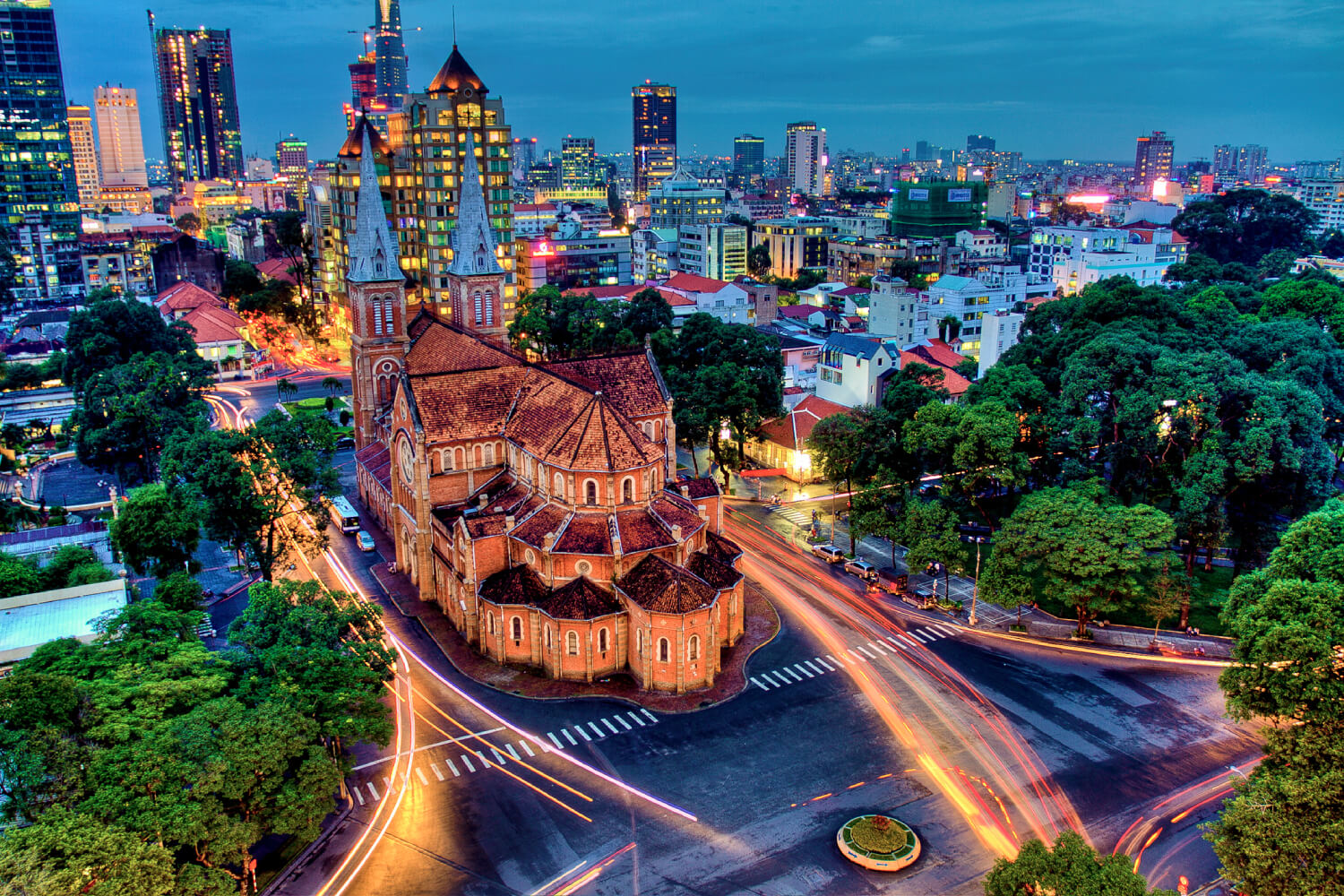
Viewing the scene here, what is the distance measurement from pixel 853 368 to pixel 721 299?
46467mm

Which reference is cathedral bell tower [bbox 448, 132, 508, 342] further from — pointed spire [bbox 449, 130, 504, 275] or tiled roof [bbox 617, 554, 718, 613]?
tiled roof [bbox 617, 554, 718, 613]

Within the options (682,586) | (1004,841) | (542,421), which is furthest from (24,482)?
(1004,841)

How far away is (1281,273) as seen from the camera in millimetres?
153125

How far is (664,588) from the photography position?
179 ft

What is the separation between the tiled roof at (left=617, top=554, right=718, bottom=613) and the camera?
53.8 m

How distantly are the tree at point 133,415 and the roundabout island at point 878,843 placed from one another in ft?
203

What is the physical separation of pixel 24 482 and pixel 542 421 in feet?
199

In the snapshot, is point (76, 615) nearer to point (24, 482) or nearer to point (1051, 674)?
point (24, 482)

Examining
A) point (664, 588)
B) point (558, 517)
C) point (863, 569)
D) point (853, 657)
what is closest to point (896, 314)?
point (863, 569)

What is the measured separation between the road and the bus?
2037cm

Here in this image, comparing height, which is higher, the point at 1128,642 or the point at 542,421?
the point at 542,421

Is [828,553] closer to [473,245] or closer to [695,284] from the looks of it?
[473,245]

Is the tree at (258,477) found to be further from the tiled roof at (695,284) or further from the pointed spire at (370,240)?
the tiled roof at (695,284)

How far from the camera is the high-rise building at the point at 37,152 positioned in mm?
187125
